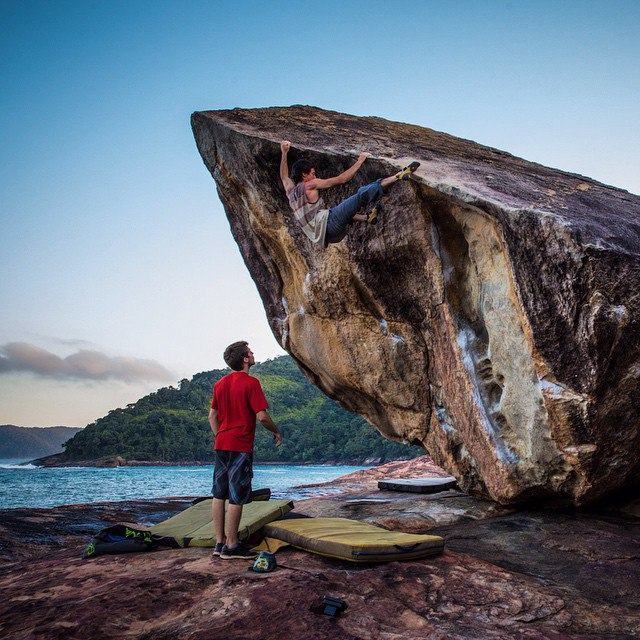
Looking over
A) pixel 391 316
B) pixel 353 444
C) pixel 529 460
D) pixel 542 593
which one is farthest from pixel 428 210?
pixel 353 444

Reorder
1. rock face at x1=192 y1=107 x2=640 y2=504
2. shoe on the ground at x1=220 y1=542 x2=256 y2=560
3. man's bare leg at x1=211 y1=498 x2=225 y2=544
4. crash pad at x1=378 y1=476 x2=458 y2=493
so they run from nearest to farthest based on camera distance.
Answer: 1. shoe on the ground at x1=220 y1=542 x2=256 y2=560
2. man's bare leg at x1=211 y1=498 x2=225 y2=544
3. rock face at x1=192 y1=107 x2=640 y2=504
4. crash pad at x1=378 y1=476 x2=458 y2=493

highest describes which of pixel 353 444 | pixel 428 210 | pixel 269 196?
pixel 269 196

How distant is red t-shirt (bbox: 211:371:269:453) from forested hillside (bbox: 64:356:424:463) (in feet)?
230

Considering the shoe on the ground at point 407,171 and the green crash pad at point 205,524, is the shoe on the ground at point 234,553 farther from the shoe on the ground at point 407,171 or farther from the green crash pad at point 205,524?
the shoe on the ground at point 407,171

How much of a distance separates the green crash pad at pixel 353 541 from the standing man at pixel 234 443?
20.3 inches

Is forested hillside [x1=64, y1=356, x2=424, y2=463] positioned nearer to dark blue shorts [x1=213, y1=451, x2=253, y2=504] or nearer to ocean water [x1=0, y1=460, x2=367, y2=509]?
ocean water [x1=0, y1=460, x2=367, y2=509]

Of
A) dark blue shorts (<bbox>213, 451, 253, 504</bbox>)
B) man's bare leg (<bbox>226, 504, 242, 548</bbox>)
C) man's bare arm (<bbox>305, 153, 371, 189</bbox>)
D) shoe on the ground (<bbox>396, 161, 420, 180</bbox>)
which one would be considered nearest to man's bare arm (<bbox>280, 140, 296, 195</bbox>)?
man's bare arm (<bbox>305, 153, 371, 189</bbox>)

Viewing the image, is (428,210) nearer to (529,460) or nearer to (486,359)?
(486,359)

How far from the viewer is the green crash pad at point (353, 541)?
4363 mm

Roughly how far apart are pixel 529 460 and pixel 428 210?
3575 millimetres

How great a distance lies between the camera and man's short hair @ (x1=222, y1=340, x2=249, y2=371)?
5203mm

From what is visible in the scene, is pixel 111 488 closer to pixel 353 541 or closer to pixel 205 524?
pixel 205 524

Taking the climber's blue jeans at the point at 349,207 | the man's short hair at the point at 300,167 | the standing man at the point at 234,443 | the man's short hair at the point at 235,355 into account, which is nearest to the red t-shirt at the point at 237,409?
the standing man at the point at 234,443

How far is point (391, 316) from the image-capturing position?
26.1ft
